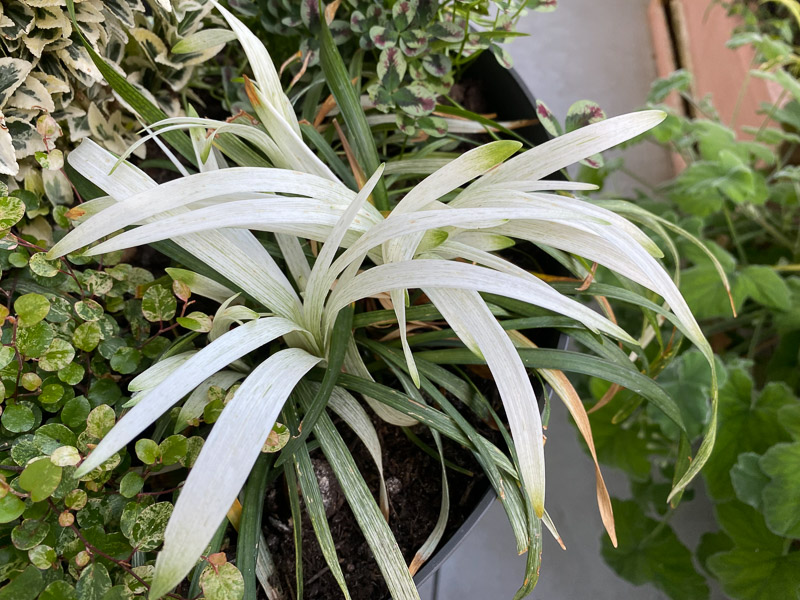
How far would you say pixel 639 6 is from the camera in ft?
5.07

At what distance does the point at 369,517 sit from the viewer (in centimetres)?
51

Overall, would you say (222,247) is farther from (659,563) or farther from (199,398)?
(659,563)

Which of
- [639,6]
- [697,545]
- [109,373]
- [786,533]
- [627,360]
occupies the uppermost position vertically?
[639,6]

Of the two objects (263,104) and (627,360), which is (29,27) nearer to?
(263,104)

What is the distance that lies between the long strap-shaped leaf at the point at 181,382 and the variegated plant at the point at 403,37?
31cm

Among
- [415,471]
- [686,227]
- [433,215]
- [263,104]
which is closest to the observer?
[433,215]

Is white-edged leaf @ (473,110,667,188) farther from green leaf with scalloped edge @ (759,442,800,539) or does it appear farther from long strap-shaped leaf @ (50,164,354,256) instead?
green leaf with scalloped edge @ (759,442,800,539)

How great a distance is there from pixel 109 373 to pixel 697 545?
1.00 metres

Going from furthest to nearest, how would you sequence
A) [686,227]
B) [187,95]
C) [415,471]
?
[686,227] < [187,95] < [415,471]

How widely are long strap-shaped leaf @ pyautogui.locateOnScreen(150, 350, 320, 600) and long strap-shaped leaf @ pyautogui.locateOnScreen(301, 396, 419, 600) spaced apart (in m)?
0.14

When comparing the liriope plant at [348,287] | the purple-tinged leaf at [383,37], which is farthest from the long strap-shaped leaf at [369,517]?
the purple-tinged leaf at [383,37]

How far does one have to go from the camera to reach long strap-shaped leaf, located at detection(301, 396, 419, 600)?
19.2 inches

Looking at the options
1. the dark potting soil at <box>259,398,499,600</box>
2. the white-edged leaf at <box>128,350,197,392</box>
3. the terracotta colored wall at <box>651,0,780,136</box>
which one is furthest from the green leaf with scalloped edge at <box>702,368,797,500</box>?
the white-edged leaf at <box>128,350,197,392</box>

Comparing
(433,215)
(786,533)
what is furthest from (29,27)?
(786,533)
